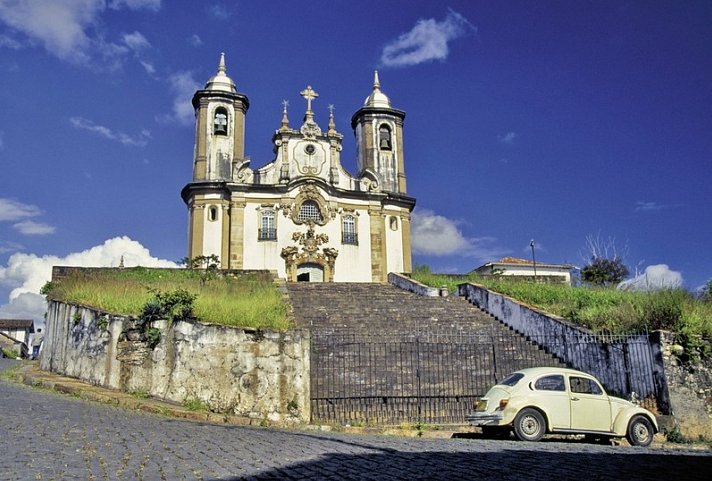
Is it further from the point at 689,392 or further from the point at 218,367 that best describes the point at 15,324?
the point at 689,392

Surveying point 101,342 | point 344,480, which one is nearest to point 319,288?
point 101,342

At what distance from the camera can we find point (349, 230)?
31.9 m

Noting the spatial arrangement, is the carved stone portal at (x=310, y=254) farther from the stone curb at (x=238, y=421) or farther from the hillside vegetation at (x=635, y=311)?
the stone curb at (x=238, y=421)

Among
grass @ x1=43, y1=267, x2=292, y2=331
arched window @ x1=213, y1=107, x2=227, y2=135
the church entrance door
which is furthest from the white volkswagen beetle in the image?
arched window @ x1=213, y1=107, x2=227, y2=135

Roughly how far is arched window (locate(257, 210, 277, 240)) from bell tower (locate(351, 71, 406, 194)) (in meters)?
6.54

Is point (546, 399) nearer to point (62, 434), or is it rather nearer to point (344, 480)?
point (344, 480)

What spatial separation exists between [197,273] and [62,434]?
15678 mm

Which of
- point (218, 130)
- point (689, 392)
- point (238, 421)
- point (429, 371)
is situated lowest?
point (238, 421)

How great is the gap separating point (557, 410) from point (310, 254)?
2152 centimetres

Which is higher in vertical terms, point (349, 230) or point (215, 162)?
point (215, 162)

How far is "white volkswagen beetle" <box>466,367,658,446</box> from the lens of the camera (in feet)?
31.3

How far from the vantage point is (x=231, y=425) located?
955 centimetres

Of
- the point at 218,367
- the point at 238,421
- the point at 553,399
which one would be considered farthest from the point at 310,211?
the point at 553,399

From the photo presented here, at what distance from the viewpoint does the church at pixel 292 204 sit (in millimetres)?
30438
